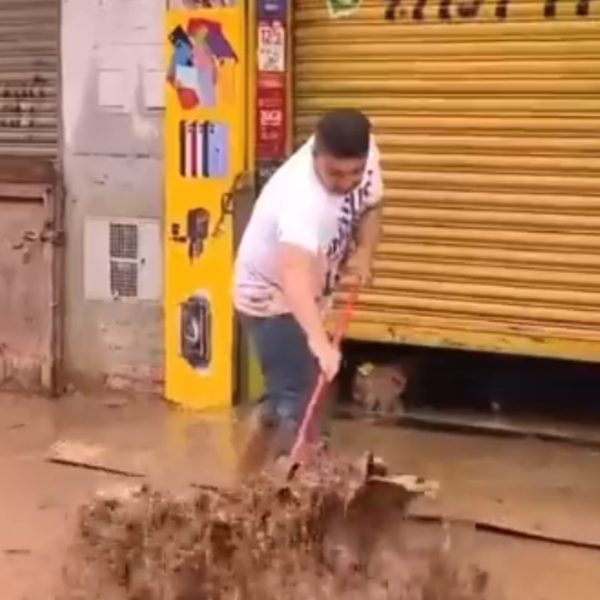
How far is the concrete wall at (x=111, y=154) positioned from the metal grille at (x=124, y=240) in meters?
0.07

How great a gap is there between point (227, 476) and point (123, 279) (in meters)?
2.41

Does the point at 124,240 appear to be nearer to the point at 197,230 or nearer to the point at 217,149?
the point at 197,230

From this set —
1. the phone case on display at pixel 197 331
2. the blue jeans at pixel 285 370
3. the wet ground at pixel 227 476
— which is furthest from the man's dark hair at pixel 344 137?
the phone case on display at pixel 197 331

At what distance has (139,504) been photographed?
18.5 feet

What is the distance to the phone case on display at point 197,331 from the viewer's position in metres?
9.43

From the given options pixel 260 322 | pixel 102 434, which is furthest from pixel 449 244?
pixel 260 322

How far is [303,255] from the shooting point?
6043 millimetres

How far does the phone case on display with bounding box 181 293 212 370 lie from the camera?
9430mm

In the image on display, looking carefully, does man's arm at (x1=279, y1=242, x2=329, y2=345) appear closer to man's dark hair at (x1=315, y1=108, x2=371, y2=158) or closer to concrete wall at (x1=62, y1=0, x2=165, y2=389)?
→ man's dark hair at (x1=315, y1=108, x2=371, y2=158)

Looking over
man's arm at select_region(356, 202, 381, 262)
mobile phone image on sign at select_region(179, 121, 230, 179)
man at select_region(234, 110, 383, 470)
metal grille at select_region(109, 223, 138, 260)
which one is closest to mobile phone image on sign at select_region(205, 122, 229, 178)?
mobile phone image on sign at select_region(179, 121, 230, 179)

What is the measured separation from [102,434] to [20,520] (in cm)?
173

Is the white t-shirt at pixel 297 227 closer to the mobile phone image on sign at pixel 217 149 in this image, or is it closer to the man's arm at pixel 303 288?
the man's arm at pixel 303 288

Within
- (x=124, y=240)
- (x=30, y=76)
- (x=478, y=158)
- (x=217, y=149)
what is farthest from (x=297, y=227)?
(x=30, y=76)

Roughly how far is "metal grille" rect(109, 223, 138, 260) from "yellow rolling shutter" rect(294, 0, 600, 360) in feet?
3.84
